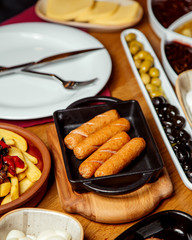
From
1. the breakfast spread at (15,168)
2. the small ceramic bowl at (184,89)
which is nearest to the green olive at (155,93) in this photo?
the small ceramic bowl at (184,89)

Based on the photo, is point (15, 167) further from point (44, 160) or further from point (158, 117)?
point (158, 117)

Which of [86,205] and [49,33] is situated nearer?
[86,205]

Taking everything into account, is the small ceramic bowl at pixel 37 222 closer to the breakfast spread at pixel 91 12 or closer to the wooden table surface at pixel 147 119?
the wooden table surface at pixel 147 119

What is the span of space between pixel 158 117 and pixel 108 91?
29 cm

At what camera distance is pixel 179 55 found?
1460 millimetres

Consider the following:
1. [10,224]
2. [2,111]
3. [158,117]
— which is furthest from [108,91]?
[10,224]

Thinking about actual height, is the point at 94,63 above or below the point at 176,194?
above

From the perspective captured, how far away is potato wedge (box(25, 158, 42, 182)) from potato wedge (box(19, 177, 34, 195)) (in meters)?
0.01

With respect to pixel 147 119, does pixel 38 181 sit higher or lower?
higher

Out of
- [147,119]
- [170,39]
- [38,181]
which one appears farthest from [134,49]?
[38,181]

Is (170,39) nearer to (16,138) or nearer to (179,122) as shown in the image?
(179,122)

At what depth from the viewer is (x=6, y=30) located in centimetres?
166

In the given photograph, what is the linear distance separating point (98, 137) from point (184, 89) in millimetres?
421

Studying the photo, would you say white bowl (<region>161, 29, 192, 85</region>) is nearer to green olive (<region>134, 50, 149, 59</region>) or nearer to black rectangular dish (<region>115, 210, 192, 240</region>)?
green olive (<region>134, 50, 149, 59</region>)
